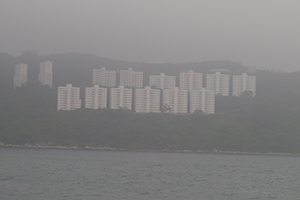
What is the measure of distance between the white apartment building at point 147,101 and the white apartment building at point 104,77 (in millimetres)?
16807

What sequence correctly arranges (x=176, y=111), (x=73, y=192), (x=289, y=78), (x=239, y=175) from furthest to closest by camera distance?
(x=289, y=78) < (x=176, y=111) < (x=239, y=175) < (x=73, y=192)

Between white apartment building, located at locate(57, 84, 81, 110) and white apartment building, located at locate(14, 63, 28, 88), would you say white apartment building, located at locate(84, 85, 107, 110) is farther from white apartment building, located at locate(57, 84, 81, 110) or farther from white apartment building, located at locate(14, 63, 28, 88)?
white apartment building, located at locate(14, 63, 28, 88)

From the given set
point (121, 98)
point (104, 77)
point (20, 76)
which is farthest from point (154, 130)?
point (20, 76)

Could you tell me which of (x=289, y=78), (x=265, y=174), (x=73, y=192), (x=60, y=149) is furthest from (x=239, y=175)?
(x=289, y=78)

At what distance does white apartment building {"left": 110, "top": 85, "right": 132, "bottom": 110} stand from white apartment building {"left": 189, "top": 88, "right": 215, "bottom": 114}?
10334 millimetres

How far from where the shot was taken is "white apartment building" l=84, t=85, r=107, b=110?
235 ft

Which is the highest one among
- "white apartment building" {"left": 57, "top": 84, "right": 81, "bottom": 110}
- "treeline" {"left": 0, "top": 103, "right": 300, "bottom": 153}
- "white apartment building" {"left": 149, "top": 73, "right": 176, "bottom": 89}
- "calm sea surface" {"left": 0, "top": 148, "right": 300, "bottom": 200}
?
"white apartment building" {"left": 149, "top": 73, "right": 176, "bottom": 89}

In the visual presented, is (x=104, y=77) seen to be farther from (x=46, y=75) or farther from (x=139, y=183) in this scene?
(x=139, y=183)

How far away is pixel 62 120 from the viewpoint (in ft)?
197

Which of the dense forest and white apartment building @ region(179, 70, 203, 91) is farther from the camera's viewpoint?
white apartment building @ region(179, 70, 203, 91)

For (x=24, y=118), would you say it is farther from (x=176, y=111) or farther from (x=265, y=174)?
(x=265, y=174)

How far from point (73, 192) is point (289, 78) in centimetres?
7679

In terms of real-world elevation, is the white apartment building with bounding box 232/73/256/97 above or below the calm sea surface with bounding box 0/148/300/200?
above

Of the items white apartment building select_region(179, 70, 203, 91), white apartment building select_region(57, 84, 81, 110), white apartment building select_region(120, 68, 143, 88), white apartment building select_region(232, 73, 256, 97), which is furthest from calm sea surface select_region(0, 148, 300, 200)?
white apartment building select_region(120, 68, 143, 88)
